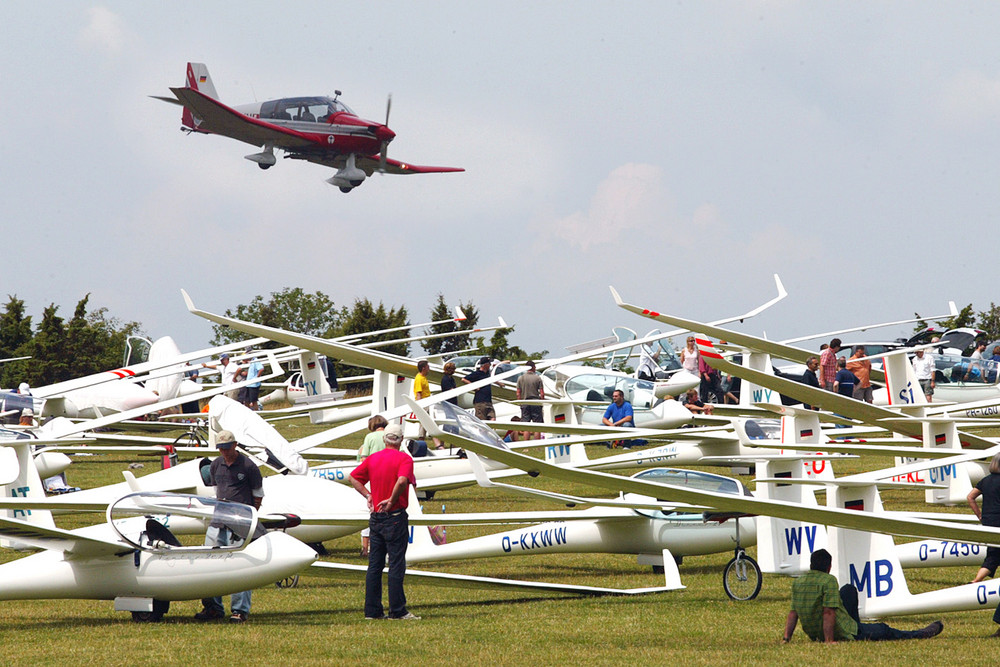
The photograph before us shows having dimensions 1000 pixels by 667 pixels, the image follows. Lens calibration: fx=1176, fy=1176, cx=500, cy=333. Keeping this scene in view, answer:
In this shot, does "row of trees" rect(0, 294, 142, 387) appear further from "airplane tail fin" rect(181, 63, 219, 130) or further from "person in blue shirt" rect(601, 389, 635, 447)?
"person in blue shirt" rect(601, 389, 635, 447)

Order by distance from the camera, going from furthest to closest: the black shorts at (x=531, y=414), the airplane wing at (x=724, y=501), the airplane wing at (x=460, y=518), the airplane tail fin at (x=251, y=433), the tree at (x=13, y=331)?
1. the tree at (x=13, y=331)
2. the black shorts at (x=531, y=414)
3. the airplane tail fin at (x=251, y=433)
4. the airplane wing at (x=460, y=518)
5. the airplane wing at (x=724, y=501)

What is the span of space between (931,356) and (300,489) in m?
17.3

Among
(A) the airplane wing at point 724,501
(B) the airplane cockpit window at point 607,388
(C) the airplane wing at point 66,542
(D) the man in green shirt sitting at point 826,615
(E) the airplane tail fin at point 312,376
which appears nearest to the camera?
(A) the airplane wing at point 724,501

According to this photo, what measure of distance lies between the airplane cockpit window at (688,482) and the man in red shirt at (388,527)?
2694 mm

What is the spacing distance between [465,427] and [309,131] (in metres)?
28.8

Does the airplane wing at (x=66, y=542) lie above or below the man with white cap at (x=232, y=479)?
below

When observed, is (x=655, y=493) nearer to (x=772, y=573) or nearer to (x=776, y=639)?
(x=776, y=639)

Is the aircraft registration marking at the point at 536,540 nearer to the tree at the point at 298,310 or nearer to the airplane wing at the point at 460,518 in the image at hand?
the airplane wing at the point at 460,518

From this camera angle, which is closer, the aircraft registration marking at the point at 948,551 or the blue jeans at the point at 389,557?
the blue jeans at the point at 389,557

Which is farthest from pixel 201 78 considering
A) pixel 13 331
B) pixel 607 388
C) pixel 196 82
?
pixel 607 388

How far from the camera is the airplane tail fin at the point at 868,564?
26.9 ft

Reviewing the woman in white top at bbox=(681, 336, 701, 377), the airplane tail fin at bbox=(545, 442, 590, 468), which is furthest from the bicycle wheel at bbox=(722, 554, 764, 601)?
the woman in white top at bbox=(681, 336, 701, 377)

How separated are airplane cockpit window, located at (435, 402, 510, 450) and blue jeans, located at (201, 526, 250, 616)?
2.78 meters

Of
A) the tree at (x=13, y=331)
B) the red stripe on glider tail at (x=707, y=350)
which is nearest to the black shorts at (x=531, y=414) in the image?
the red stripe on glider tail at (x=707, y=350)
